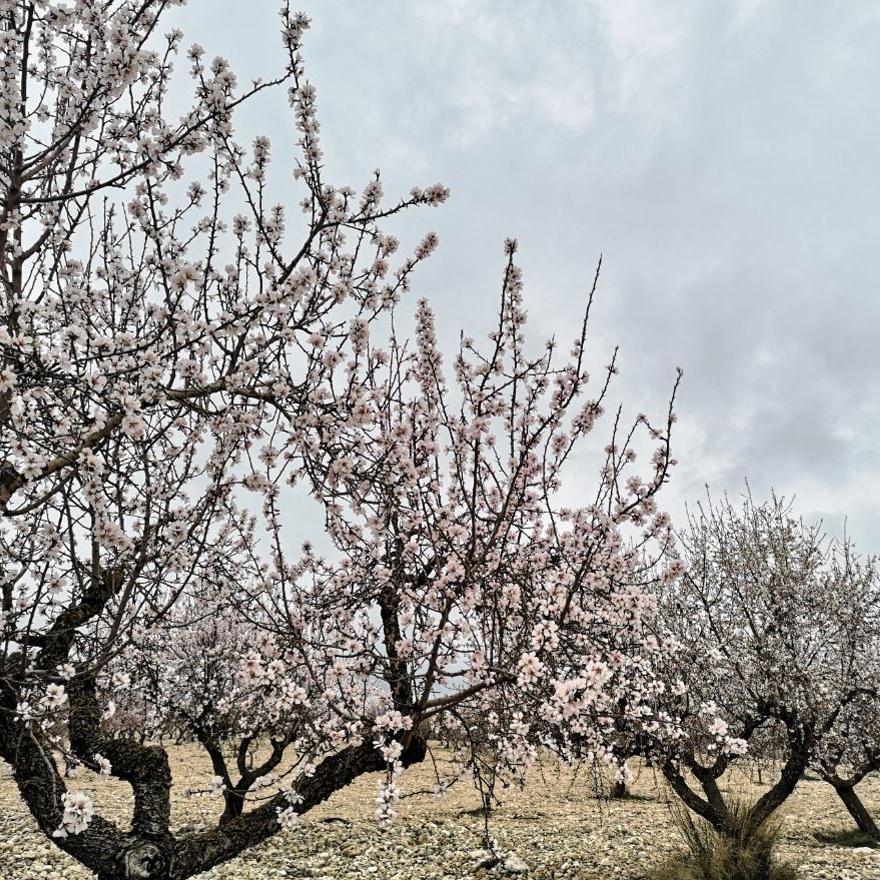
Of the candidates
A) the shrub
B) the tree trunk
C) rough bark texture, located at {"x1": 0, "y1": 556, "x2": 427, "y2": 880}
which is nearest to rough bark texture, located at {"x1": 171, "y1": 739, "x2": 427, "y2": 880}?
rough bark texture, located at {"x1": 0, "y1": 556, "x2": 427, "y2": 880}

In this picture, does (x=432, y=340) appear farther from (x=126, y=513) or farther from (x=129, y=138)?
(x=126, y=513)

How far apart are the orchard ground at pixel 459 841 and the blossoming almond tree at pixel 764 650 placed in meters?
1.34

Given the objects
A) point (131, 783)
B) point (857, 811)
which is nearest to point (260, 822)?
point (131, 783)

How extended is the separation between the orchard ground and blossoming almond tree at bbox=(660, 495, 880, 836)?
1345 mm

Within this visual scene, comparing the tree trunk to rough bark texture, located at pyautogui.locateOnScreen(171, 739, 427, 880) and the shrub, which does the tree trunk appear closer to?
the shrub

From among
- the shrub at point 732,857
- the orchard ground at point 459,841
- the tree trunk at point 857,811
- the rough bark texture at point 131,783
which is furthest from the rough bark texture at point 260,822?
the tree trunk at point 857,811

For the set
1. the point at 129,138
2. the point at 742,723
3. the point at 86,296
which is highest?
the point at 129,138

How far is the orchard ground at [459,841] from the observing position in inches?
356

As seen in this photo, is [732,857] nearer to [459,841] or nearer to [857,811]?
[459,841]

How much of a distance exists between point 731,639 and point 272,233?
1059cm

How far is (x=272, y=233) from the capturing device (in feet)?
16.1

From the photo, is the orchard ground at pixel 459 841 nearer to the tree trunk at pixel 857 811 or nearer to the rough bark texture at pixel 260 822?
the tree trunk at pixel 857 811

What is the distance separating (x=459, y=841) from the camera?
10.6 meters

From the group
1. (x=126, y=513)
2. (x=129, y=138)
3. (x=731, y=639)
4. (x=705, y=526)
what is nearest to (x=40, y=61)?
(x=129, y=138)
